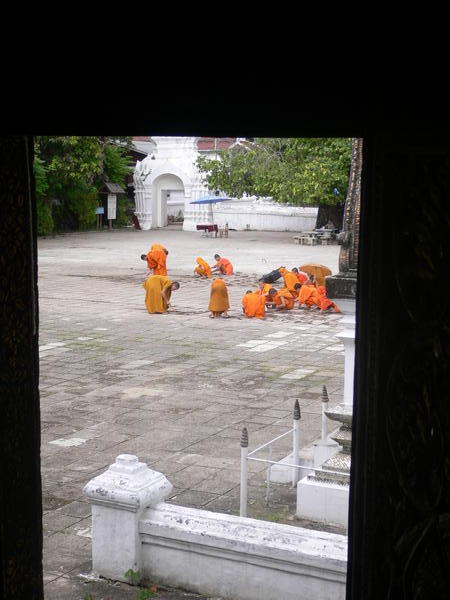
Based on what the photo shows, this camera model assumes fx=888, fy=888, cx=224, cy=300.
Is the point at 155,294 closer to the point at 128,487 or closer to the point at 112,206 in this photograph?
the point at 128,487

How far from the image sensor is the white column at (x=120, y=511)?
5590 mm

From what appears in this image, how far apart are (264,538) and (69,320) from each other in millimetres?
10650

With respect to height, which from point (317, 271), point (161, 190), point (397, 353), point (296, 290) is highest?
point (161, 190)

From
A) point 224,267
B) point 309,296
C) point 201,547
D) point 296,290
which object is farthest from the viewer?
point 224,267

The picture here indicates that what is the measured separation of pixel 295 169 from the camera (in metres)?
25.3

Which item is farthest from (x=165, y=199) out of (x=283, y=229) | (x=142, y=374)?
(x=142, y=374)

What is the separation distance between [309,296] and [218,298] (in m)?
2.14

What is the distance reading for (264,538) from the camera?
525 cm

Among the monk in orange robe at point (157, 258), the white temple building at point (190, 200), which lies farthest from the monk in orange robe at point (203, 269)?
the white temple building at point (190, 200)

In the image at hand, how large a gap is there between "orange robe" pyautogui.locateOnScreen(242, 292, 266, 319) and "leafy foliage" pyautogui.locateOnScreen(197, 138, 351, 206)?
27.9 ft

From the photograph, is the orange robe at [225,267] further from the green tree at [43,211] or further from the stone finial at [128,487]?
the stone finial at [128,487]

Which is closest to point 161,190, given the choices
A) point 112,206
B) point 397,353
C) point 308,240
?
point 112,206

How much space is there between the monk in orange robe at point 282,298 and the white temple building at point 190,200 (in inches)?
Answer: 705

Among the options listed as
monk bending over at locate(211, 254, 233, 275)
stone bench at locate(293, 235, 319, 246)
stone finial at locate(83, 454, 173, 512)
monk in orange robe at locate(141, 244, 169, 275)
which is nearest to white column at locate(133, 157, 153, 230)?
stone bench at locate(293, 235, 319, 246)
